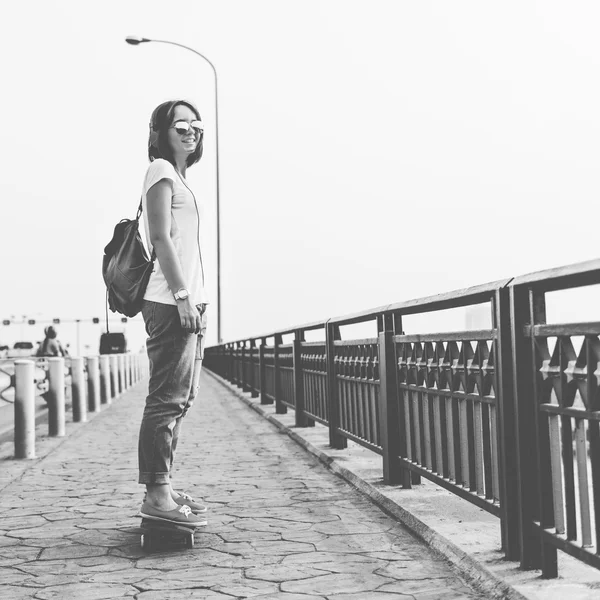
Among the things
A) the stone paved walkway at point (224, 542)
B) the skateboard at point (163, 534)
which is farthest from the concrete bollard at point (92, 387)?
the skateboard at point (163, 534)

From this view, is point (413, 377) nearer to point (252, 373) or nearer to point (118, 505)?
point (118, 505)

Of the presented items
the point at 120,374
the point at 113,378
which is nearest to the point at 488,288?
the point at 113,378

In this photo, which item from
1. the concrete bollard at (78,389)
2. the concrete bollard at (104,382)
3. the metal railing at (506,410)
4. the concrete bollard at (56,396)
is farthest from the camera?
the concrete bollard at (104,382)

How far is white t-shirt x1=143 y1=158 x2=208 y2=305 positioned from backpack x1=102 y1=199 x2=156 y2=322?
43mm

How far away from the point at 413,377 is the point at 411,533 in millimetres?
934

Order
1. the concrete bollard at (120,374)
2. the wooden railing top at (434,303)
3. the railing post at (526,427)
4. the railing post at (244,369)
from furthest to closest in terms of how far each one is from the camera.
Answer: the concrete bollard at (120,374)
the railing post at (244,369)
the wooden railing top at (434,303)
the railing post at (526,427)

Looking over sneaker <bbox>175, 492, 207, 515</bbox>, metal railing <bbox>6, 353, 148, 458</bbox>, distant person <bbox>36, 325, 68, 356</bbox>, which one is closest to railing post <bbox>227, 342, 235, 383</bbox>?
distant person <bbox>36, 325, 68, 356</bbox>

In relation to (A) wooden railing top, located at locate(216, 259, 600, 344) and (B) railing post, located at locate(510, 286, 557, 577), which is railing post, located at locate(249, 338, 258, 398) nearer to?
(A) wooden railing top, located at locate(216, 259, 600, 344)

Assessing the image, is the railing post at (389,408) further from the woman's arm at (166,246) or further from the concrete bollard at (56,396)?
the concrete bollard at (56,396)

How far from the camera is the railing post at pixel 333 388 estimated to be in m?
7.80

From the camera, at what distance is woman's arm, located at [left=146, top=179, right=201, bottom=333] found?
165 inches

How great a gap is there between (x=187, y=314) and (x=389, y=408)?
1926mm

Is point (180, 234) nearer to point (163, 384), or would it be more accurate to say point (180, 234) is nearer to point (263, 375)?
point (163, 384)

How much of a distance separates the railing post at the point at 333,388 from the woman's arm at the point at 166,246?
3.65 meters
